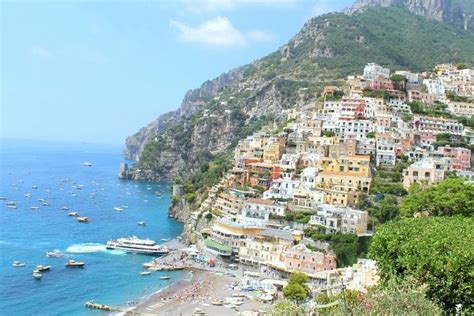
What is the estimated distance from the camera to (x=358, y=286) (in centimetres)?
3738

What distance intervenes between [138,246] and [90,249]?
4.94 m

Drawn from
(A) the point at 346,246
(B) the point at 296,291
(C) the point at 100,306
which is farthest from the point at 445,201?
(C) the point at 100,306

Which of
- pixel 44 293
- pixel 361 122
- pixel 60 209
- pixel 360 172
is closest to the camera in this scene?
pixel 44 293

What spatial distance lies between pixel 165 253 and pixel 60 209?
31.2m

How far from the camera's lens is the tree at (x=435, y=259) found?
21969mm

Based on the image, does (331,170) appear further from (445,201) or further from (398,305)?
(398,305)

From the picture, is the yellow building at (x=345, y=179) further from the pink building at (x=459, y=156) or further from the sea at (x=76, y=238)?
the sea at (x=76, y=238)

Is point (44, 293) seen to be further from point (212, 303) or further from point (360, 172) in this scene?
point (360, 172)

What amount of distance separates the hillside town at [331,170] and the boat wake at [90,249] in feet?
28.3

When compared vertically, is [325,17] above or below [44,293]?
above

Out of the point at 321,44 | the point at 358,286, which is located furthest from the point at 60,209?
the point at 321,44

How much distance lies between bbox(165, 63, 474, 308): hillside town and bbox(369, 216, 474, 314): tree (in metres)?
11.6

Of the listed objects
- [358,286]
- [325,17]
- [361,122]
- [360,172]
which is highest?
[325,17]

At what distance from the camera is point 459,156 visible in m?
60.7
